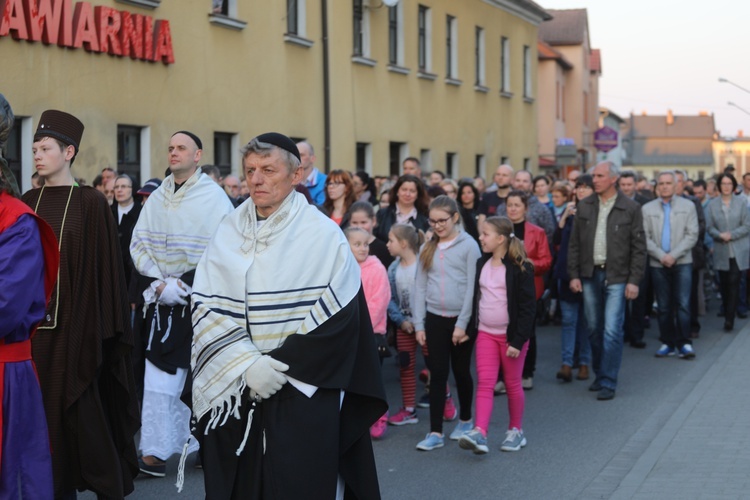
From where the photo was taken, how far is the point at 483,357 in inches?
348

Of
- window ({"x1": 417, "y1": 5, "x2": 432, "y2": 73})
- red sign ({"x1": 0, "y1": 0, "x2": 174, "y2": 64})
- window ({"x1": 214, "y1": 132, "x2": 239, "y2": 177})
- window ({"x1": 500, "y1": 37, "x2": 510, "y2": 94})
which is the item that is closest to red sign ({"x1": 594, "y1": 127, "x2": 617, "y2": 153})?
window ({"x1": 500, "y1": 37, "x2": 510, "y2": 94})

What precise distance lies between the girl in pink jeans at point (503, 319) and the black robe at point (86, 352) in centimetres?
301

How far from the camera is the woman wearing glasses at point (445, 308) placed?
29.2ft

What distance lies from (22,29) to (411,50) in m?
14.3

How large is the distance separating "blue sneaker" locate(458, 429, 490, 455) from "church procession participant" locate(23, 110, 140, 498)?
2.69 metres

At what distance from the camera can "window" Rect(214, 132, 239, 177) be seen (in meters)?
20.0

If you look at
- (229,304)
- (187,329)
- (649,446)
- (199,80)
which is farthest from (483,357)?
(199,80)

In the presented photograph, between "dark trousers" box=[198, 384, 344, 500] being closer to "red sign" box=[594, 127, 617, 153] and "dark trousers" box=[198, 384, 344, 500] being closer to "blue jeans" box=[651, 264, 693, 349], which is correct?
"blue jeans" box=[651, 264, 693, 349]

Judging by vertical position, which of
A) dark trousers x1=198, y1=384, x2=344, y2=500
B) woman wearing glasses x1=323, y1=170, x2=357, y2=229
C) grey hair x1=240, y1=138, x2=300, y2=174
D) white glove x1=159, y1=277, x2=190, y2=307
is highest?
grey hair x1=240, y1=138, x2=300, y2=174

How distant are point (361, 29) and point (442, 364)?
57.0ft

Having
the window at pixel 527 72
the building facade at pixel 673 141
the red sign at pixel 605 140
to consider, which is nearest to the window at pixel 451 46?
the red sign at pixel 605 140

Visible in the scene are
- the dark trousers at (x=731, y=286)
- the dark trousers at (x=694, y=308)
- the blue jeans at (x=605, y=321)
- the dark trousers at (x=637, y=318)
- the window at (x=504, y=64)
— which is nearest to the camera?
the blue jeans at (x=605, y=321)

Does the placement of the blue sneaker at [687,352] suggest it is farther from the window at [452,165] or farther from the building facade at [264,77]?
the window at [452,165]

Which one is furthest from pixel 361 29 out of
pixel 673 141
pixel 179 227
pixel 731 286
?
pixel 673 141
